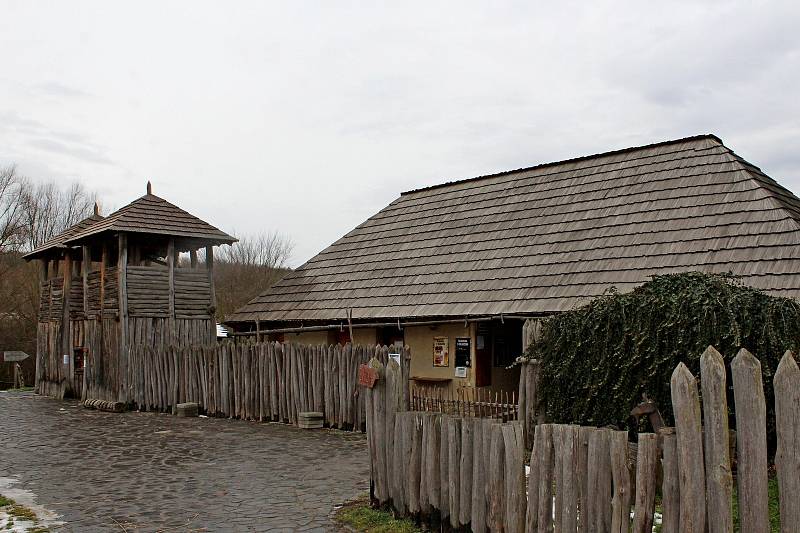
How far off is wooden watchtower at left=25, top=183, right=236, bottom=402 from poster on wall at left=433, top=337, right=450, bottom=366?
695cm

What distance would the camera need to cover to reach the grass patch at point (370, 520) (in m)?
6.57

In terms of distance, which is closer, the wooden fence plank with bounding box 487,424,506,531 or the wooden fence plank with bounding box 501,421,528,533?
the wooden fence plank with bounding box 501,421,528,533

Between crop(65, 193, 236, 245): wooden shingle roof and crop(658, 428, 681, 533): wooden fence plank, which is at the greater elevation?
crop(65, 193, 236, 245): wooden shingle roof

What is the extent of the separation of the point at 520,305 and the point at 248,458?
19.8 feet

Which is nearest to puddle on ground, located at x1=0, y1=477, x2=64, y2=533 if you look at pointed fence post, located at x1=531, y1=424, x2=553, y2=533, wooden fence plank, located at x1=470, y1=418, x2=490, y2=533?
wooden fence plank, located at x1=470, y1=418, x2=490, y2=533

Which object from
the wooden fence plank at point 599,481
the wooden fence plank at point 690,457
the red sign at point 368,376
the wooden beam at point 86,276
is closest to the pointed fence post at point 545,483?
the wooden fence plank at point 599,481

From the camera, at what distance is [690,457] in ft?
14.2

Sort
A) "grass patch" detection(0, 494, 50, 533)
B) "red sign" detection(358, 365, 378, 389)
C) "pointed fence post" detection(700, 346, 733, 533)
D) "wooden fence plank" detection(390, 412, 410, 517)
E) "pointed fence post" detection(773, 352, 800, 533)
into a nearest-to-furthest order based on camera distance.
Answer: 1. "pointed fence post" detection(773, 352, 800, 533)
2. "pointed fence post" detection(700, 346, 733, 533)
3. "wooden fence plank" detection(390, 412, 410, 517)
4. "grass patch" detection(0, 494, 50, 533)
5. "red sign" detection(358, 365, 378, 389)

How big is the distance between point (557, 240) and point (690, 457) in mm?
11887

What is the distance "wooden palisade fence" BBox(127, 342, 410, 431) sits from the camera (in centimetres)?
Answer: 1363

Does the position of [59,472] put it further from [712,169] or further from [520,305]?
[712,169]

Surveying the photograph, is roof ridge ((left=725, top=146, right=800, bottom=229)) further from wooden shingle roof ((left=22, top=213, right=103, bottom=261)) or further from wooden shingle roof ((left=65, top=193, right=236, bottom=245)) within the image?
wooden shingle roof ((left=22, top=213, right=103, bottom=261))

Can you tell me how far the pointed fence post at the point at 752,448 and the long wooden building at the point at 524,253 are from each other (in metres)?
8.29

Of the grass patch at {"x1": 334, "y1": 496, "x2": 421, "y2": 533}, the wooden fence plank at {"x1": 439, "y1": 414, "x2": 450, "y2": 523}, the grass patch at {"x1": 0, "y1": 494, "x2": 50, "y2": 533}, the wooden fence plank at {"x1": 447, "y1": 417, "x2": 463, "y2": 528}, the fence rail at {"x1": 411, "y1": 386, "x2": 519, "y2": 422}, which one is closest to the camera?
the wooden fence plank at {"x1": 447, "y1": 417, "x2": 463, "y2": 528}
